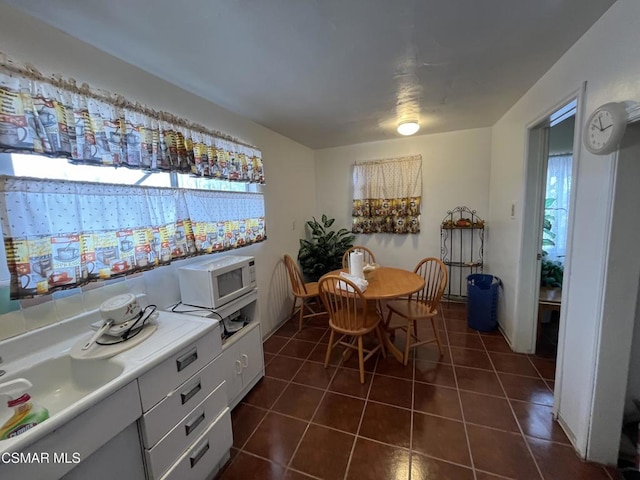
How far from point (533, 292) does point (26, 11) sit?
3.74 m

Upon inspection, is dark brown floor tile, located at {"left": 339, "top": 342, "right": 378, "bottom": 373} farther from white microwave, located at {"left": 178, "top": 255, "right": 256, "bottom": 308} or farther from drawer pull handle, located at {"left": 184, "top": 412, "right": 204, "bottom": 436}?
drawer pull handle, located at {"left": 184, "top": 412, "right": 204, "bottom": 436}

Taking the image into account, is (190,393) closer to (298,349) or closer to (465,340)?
(298,349)

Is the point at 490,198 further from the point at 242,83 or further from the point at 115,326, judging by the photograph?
the point at 115,326

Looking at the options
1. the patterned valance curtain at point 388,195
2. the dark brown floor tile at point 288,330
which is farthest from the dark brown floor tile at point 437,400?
the patterned valance curtain at point 388,195

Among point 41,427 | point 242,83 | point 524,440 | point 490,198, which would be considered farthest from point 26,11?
point 490,198

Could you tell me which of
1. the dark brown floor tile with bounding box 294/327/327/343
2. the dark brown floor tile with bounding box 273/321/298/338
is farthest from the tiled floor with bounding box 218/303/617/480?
the dark brown floor tile with bounding box 273/321/298/338

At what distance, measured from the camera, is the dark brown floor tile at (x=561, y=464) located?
1.34m

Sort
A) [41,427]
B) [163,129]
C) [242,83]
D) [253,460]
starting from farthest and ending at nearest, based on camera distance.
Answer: [242,83], [163,129], [253,460], [41,427]

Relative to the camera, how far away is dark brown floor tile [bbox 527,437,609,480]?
1342 millimetres

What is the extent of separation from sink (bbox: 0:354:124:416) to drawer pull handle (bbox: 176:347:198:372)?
0.22 m

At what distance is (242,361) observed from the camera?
6.34 ft

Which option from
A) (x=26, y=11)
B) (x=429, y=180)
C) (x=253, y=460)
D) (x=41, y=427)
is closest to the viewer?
(x=41, y=427)

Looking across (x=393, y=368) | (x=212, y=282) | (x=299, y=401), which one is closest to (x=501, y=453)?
(x=393, y=368)

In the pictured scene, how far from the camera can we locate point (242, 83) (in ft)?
6.19
